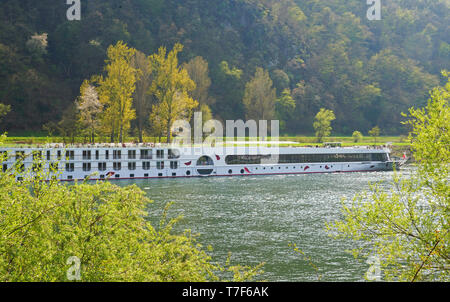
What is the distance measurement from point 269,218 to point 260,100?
62.9 meters

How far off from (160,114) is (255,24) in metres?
65.7

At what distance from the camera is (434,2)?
176 m

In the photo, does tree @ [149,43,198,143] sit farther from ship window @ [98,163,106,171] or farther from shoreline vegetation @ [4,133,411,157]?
ship window @ [98,163,106,171]

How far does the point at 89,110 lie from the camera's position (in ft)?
246

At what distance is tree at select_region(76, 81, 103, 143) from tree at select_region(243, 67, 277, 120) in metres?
32.8

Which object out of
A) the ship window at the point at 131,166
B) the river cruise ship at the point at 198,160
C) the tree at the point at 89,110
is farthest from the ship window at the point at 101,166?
the tree at the point at 89,110

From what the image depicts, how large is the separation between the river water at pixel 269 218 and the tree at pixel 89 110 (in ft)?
63.1

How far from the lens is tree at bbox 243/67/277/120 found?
9600 centimetres

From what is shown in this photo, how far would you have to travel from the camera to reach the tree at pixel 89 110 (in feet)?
237

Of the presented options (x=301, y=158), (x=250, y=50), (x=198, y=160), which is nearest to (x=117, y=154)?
(x=198, y=160)

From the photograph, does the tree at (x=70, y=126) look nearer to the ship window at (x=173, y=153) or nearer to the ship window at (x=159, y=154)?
the ship window at (x=159, y=154)

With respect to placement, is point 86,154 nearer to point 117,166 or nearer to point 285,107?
point 117,166

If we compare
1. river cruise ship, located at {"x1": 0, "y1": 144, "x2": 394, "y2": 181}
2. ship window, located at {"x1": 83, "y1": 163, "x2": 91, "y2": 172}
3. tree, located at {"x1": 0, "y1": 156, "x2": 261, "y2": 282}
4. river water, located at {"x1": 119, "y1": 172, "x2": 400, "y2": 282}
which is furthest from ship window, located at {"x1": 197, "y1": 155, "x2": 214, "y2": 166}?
tree, located at {"x1": 0, "y1": 156, "x2": 261, "y2": 282}
